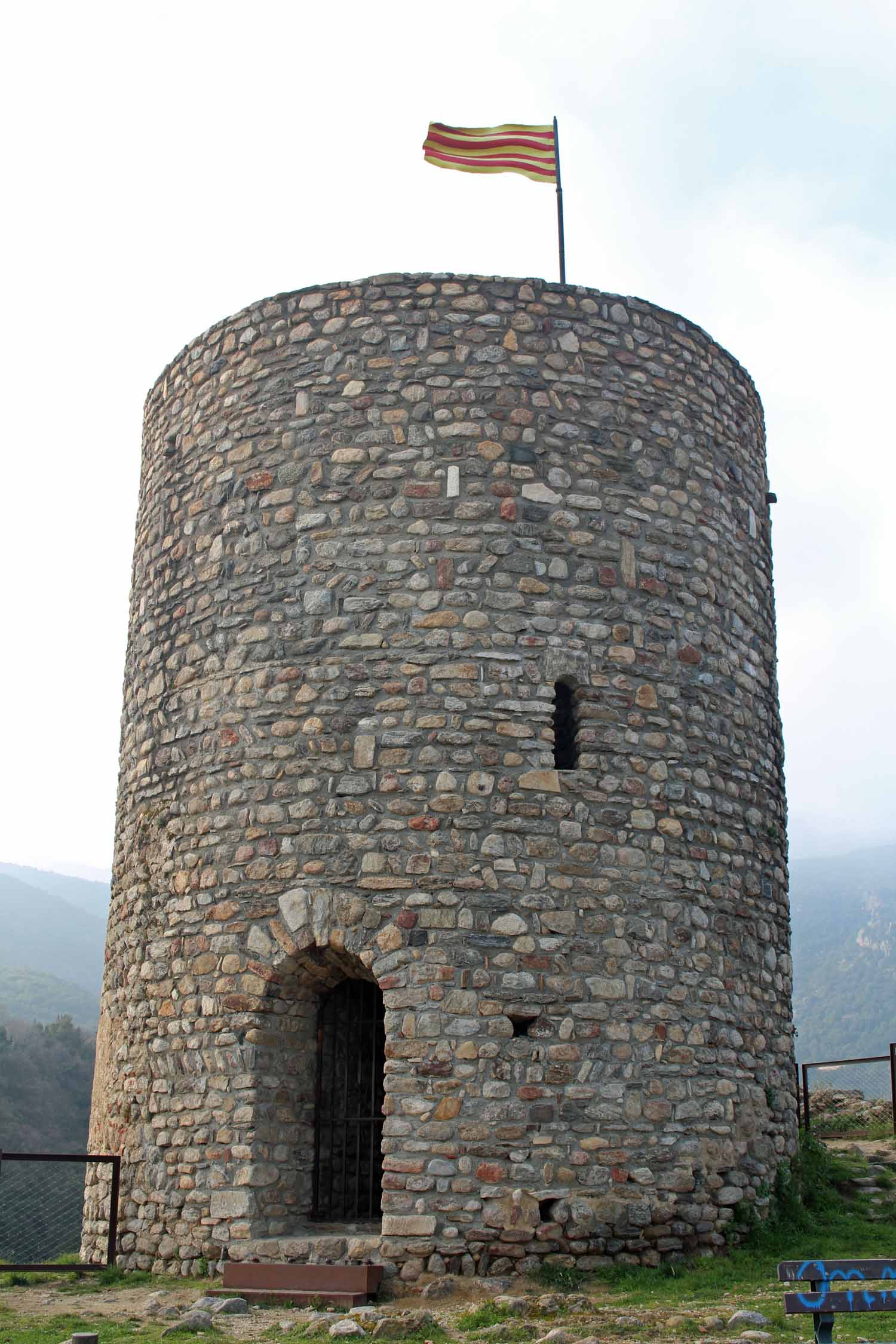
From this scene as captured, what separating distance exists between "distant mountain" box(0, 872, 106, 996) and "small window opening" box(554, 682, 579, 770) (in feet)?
271

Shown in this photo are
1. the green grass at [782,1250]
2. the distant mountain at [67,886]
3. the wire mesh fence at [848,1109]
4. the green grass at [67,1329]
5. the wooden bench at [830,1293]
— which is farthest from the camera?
the distant mountain at [67,886]

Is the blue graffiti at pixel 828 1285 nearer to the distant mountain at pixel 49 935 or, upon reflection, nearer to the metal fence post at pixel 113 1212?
the metal fence post at pixel 113 1212

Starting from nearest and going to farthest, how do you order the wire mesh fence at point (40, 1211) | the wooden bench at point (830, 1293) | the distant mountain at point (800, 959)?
the wooden bench at point (830, 1293), the wire mesh fence at point (40, 1211), the distant mountain at point (800, 959)

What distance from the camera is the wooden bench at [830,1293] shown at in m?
5.16

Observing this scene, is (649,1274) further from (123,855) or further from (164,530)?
(164,530)

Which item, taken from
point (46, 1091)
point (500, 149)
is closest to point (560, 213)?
point (500, 149)

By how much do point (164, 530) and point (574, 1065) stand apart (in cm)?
539

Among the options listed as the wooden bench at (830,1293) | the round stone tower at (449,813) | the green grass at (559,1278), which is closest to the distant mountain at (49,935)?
the round stone tower at (449,813)

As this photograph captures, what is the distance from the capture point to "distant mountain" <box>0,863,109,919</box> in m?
151

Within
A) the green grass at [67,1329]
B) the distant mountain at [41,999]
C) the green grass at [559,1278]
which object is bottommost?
the green grass at [67,1329]

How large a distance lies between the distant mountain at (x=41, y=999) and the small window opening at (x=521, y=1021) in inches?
2254

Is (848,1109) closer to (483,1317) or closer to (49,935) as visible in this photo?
(483,1317)

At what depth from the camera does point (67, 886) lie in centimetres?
16125

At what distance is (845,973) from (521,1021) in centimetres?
10734
